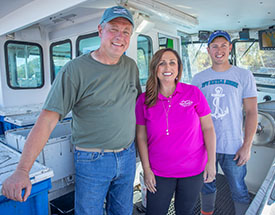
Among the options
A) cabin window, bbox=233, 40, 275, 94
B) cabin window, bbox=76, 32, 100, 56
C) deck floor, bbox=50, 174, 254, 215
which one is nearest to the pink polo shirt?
deck floor, bbox=50, 174, 254, 215

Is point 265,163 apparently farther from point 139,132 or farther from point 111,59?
point 111,59

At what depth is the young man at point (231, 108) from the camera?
1.92 m

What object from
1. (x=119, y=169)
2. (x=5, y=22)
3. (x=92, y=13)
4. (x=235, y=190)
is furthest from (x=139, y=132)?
(x=5, y=22)

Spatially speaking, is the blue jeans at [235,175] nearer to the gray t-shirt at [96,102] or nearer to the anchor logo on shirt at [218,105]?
the anchor logo on shirt at [218,105]

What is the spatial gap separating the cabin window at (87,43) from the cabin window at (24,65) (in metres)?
0.94

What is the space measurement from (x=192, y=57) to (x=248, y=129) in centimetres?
339

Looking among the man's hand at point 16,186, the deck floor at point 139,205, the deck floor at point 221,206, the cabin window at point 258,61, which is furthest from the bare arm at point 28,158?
the cabin window at point 258,61

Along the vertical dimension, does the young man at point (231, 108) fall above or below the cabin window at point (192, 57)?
below

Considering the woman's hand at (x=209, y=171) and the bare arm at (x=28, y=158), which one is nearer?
the bare arm at (x=28, y=158)

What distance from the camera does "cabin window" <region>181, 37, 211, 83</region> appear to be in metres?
4.91

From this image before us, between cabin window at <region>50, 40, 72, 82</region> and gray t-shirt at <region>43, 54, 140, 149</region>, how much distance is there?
2624 mm

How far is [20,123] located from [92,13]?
5.73 ft

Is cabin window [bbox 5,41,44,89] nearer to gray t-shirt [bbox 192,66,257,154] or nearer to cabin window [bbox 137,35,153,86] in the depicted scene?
cabin window [bbox 137,35,153,86]

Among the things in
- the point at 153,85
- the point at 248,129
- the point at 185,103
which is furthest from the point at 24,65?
the point at 248,129
